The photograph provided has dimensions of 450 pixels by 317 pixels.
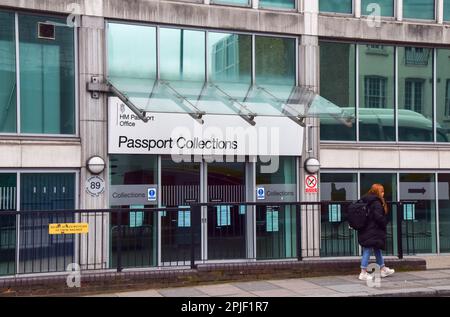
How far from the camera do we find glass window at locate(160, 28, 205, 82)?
14.1 meters

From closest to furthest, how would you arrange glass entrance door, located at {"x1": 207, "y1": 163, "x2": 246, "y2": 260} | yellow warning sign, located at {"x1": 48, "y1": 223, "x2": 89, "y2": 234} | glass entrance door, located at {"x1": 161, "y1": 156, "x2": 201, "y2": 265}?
yellow warning sign, located at {"x1": 48, "y1": 223, "x2": 89, "y2": 234}, glass entrance door, located at {"x1": 161, "y1": 156, "x2": 201, "y2": 265}, glass entrance door, located at {"x1": 207, "y1": 163, "x2": 246, "y2": 260}

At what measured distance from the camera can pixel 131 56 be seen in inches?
542

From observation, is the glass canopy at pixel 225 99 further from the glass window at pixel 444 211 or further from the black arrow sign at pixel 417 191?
the glass window at pixel 444 211

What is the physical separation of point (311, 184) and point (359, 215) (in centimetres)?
365

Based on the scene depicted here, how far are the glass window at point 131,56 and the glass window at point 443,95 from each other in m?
7.81

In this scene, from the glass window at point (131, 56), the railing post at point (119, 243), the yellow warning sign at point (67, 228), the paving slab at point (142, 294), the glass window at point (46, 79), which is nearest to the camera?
the paving slab at point (142, 294)

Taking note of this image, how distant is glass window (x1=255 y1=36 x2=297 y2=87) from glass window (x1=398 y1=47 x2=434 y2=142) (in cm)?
310

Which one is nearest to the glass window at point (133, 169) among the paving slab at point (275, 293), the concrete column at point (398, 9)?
the paving slab at point (275, 293)

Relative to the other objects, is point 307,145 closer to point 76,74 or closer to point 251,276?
point 251,276

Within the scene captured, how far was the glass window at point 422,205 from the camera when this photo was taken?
611 inches

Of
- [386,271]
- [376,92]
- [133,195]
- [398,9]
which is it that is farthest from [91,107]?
[398,9]

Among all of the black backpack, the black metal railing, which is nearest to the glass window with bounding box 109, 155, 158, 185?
the black metal railing

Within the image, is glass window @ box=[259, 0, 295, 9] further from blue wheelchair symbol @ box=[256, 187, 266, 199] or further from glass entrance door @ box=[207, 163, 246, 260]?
glass entrance door @ box=[207, 163, 246, 260]

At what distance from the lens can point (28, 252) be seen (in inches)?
418
